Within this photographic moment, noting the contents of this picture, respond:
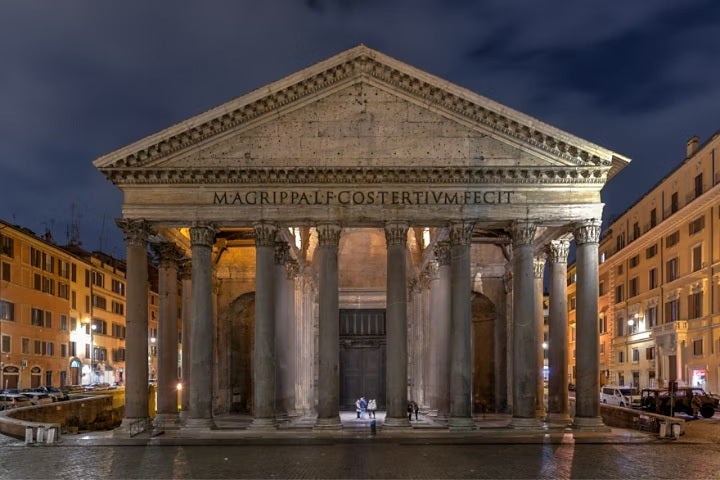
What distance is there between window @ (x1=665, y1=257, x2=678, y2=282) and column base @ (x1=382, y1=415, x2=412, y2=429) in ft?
95.1

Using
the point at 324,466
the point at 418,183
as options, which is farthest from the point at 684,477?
the point at 418,183

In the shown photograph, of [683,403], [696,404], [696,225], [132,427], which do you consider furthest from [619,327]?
[132,427]

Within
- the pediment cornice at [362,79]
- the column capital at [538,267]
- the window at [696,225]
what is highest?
the pediment cornice at [362,79]

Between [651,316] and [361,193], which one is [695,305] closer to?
[651,316]

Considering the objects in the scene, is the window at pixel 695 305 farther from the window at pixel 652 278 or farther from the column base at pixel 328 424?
the column base at pixel 328 424

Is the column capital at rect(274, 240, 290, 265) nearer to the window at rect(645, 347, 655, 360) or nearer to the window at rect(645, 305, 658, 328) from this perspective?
the window at rect(645, 305, 658, 328)

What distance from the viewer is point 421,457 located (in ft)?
74.3

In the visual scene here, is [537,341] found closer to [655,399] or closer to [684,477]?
[655,399]

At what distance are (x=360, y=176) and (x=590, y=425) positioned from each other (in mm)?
10947

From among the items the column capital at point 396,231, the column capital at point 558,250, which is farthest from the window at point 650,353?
the column capital at point 396,231

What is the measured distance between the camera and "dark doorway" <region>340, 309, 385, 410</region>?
40844 millimetres

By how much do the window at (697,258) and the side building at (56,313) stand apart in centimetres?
4022

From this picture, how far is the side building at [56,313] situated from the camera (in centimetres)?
5688

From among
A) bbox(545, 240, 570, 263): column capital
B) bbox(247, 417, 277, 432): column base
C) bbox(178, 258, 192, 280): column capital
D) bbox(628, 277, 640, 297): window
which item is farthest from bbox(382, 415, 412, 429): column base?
bbox(628, 277, 640, 297): window
